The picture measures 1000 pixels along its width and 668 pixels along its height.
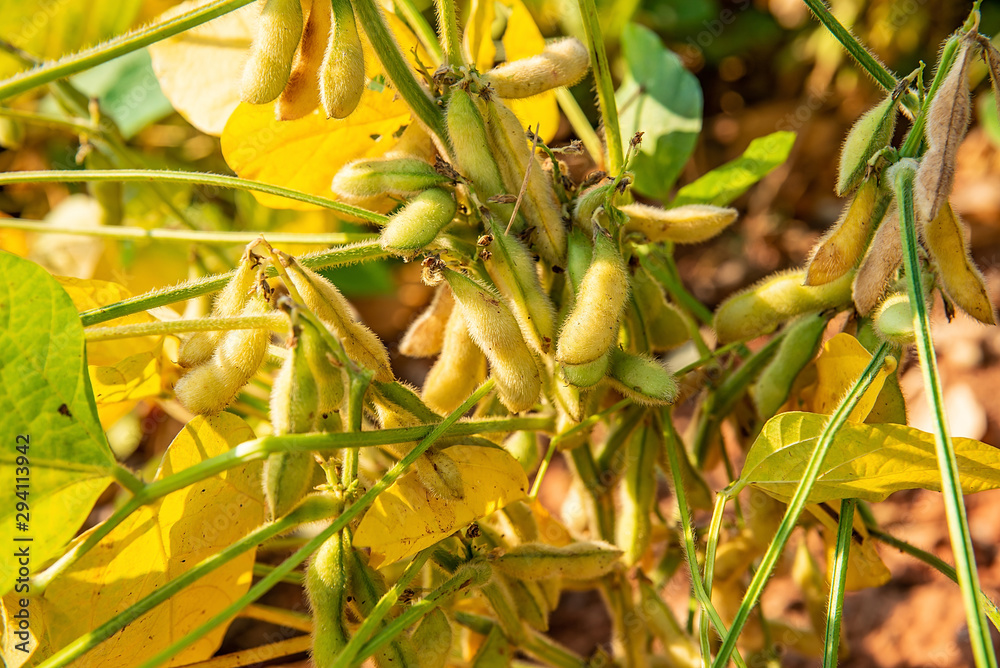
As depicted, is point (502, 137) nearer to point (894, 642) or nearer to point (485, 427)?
point (485, 427)

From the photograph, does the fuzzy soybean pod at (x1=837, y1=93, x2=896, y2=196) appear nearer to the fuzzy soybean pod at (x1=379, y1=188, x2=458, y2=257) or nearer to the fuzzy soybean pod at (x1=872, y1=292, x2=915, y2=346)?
the fuzzy soybean pod at (x1=872, y1=292, x2=915, y2=346)

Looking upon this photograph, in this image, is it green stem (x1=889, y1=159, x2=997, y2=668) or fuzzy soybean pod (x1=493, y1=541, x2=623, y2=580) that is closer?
green stem (x1=889, y1=159, x2=997, y2=668)

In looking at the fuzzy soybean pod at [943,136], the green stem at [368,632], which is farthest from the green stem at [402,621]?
the fuzzy soybean pod at [943,136]

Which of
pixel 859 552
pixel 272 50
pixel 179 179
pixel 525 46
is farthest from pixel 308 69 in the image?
pixel 859 552

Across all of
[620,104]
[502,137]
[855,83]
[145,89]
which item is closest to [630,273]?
[502,137]

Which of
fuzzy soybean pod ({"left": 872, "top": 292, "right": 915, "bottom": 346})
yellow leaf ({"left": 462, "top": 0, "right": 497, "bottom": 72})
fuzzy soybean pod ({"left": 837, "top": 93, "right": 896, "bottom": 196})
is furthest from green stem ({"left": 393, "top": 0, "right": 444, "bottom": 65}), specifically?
fuzzy soybean pod ({"left": 872, "top": 292, "right": 915, "bottom": 346})

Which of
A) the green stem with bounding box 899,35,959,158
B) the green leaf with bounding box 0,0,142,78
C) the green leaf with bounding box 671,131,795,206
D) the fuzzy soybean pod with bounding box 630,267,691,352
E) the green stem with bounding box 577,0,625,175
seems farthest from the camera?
the green leaf with bounding box 0,0,142,78
